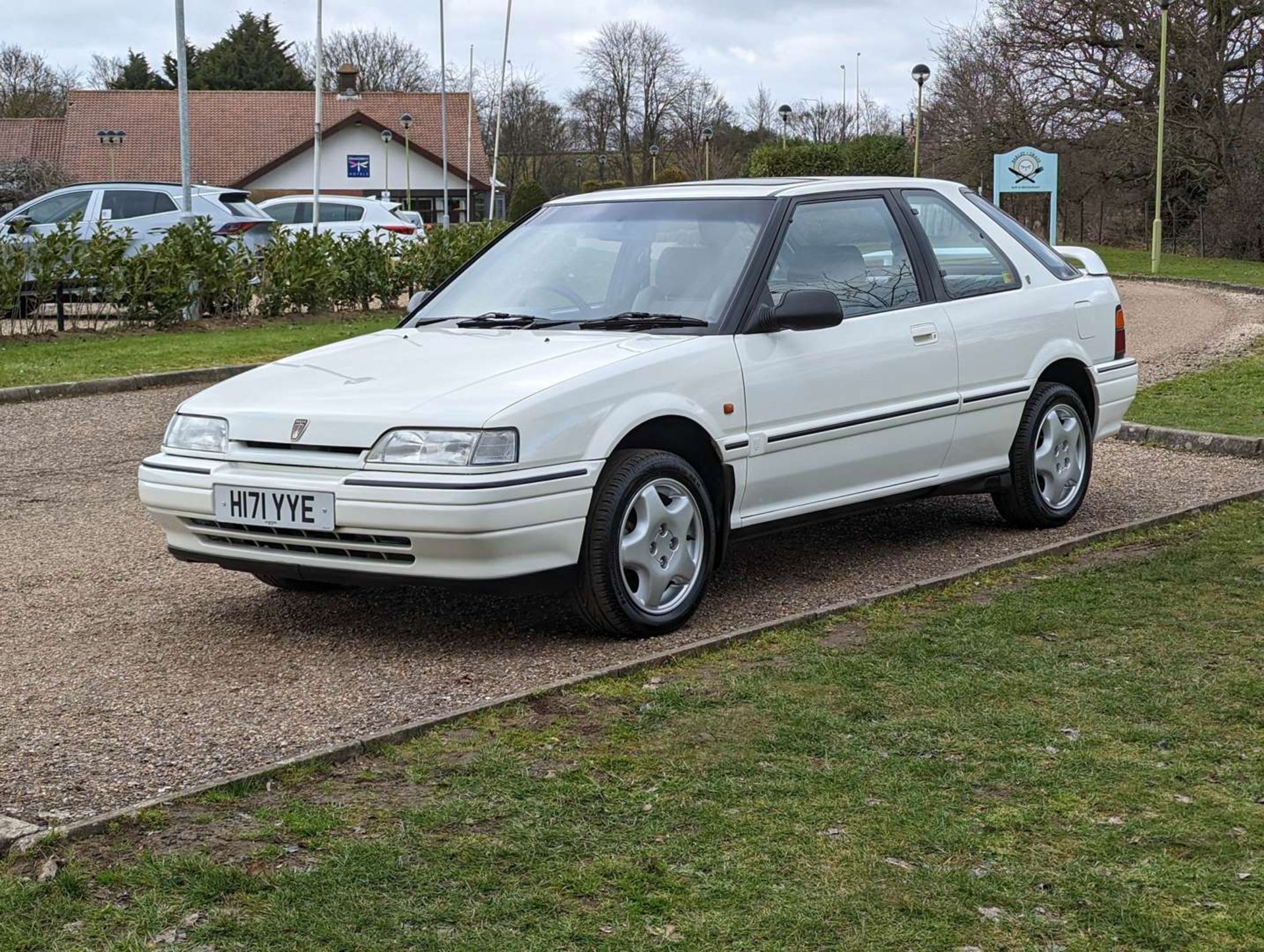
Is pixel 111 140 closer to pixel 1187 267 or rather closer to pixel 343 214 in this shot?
pixel 343 214

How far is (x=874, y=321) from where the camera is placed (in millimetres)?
6996

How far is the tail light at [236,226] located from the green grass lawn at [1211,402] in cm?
1288

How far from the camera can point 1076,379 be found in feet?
27.0

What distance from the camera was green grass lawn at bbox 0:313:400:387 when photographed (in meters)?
14.9

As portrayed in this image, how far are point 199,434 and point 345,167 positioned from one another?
211 feet

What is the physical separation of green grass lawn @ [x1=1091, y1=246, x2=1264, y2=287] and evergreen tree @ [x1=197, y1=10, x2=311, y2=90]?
52.8 meters

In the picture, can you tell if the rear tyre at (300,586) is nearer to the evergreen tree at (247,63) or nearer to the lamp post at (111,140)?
the lamp post at (111,140)

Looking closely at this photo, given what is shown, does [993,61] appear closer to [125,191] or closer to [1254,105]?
[1254,105]

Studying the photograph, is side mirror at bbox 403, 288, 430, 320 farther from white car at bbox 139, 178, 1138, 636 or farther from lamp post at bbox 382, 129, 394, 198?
lamp post at bbox 382, 129, 394, 198

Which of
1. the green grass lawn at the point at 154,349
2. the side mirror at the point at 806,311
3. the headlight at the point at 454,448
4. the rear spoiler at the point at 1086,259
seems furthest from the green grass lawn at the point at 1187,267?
the headlight at the point at 454,448

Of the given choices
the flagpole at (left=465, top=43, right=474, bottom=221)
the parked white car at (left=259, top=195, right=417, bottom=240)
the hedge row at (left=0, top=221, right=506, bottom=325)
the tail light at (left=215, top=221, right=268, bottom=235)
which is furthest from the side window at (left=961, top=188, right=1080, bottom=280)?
the flagpole at (left=465, top=43, right=474, bottom=221)

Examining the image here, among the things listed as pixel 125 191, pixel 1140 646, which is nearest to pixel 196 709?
pixel 1140 646

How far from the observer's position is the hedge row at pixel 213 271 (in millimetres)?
17547

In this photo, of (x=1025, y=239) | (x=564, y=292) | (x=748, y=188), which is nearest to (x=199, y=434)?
(x=564, y=292)
